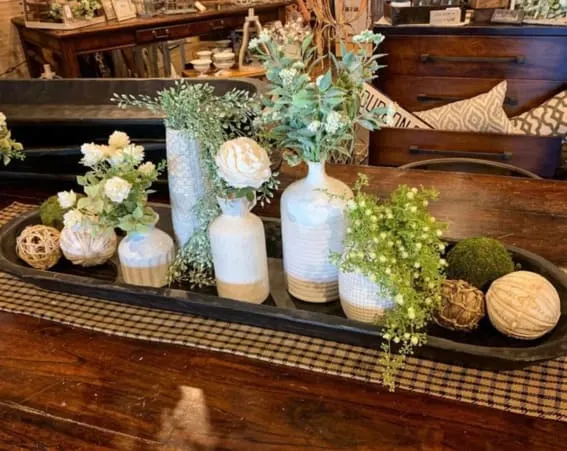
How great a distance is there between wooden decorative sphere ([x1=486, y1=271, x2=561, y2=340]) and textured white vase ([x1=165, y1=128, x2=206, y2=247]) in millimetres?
515

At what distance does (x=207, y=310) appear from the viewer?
3.02ft

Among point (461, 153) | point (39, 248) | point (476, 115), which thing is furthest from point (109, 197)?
point (476, 115)

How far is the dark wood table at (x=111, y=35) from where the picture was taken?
2967 mm

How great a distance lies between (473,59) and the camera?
8.13 feet

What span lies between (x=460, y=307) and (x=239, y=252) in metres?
0.35

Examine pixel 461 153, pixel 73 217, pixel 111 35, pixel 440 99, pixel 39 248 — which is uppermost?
pixel 111 35

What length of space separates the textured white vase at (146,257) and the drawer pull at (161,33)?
268 cm

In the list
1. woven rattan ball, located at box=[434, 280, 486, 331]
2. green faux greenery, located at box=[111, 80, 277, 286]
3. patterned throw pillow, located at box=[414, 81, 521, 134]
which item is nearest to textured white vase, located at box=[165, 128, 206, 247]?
green faux greenery, located at box=[111, 80, 277, 286]

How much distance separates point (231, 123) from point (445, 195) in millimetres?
615

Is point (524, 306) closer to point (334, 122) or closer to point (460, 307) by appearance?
point (460, 307)

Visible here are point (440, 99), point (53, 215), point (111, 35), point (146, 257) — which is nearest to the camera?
point (146, 257)

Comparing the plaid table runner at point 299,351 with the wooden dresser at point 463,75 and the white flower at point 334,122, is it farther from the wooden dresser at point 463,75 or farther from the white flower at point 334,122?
the wooden dresser at point 463,75

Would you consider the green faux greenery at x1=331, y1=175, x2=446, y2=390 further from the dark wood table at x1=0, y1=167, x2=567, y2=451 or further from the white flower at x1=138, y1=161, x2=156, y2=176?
the white flower at x1=138, y1=161, x2=156, y2=176

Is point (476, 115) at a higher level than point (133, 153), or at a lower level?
lower
